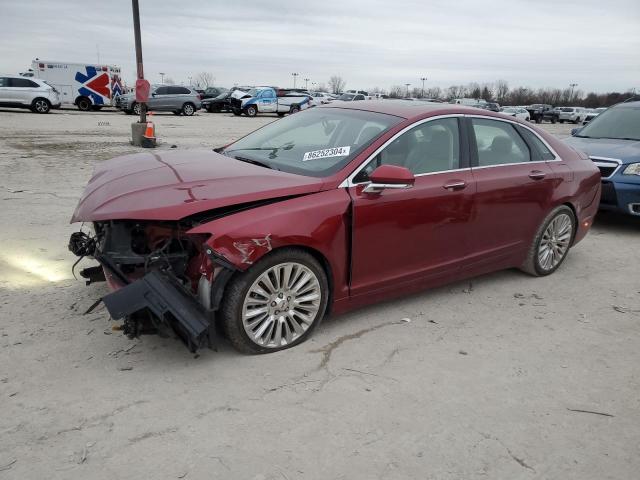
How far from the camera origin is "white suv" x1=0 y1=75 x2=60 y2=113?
24094 mm

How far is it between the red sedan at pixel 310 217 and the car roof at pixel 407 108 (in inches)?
0.7

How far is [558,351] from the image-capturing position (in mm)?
3699

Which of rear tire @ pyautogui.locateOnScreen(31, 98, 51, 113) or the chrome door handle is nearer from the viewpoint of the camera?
the chrome door handle

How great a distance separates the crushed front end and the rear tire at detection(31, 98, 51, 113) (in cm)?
2498

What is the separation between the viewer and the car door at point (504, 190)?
Result: 14.3ft

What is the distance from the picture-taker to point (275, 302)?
3389mm

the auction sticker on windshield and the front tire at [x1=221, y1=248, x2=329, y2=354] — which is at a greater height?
the auction sticker on windshield

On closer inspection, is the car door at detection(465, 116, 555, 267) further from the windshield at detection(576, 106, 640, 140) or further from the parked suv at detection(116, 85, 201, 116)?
the parked suv at detection(116, 85, 201, 116)

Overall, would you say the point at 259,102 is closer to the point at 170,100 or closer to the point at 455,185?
the point at 170,100

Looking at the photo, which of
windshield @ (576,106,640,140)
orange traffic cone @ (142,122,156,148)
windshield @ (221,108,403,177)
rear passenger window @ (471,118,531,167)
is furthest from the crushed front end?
orange traffic cone @ (142,122,156,148)

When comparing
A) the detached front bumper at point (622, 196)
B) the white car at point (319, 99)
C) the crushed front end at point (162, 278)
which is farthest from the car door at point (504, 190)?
the white car at point (319, 99)

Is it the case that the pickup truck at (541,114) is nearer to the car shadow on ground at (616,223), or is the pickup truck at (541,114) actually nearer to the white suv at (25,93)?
the white suv at (25,93)

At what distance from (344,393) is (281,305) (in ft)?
2.31

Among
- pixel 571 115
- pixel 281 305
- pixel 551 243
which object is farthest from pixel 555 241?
pixel 571 115
